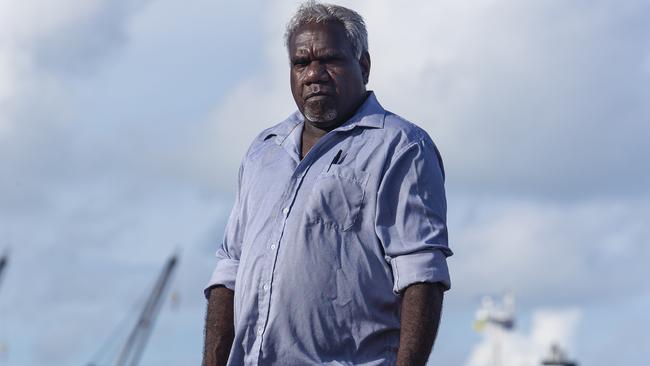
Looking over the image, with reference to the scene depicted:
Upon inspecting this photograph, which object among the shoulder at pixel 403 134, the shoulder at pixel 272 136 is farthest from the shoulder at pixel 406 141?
the shoulder at pixel 272 136

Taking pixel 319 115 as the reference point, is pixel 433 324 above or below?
below

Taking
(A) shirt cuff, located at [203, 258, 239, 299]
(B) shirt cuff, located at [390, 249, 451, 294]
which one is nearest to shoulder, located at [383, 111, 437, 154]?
(B) shirt cuff, located at [390, 249, 451, 294]

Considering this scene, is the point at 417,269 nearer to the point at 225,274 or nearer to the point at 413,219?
the point at 413,219

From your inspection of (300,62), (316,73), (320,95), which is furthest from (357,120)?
(300,62)

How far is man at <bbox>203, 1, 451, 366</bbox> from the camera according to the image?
1156 cm

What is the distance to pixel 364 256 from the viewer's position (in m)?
11.6

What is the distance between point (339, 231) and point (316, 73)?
1.02m

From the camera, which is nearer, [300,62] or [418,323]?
[418,323]

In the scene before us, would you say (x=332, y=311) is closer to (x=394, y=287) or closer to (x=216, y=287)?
(x=394, y=287)

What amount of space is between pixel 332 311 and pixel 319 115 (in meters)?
1.26

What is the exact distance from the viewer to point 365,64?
12.3 m

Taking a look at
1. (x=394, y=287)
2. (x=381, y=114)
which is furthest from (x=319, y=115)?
(x=394, y=287)

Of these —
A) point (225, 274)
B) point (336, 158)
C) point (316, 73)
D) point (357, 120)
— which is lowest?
point (225, 274)

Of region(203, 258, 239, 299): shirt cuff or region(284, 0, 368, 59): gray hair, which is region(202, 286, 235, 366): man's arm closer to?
region(203, 258, 239, 299): shirt cuff
